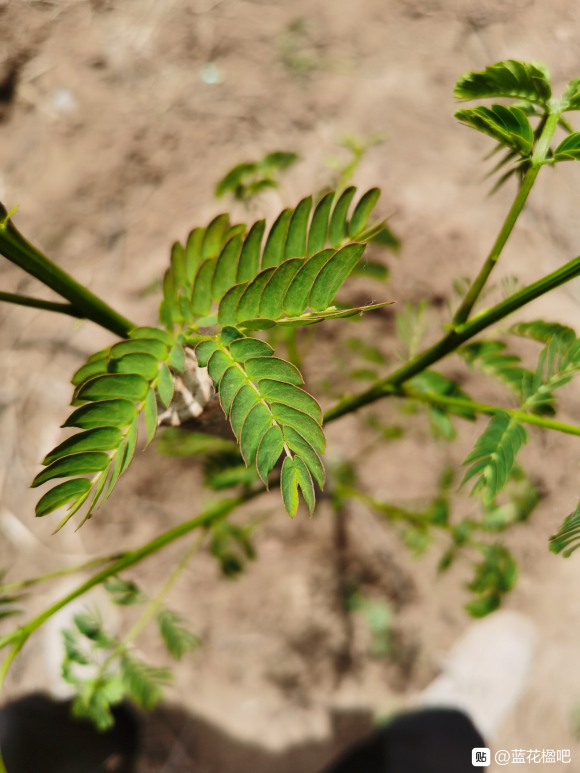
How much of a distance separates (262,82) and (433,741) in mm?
2223

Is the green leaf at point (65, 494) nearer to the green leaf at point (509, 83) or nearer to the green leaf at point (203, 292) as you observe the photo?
the green leaf at point (203, 292)

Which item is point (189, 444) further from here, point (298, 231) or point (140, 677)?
point (298, 231)

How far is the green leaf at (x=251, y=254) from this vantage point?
0.71 meters

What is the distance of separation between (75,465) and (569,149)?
0.67 m

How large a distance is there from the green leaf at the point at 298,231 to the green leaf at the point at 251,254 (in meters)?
0.05

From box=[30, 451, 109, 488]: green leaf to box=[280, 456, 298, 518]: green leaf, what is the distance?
207mm

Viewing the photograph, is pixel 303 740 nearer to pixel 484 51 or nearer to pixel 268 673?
pixel 268 673

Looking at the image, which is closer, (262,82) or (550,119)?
(550,119)

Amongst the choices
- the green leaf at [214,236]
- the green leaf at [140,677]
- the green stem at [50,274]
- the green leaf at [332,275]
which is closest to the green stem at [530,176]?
the green leaf at [332,275]

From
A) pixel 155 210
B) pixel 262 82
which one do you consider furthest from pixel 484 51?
pixel 155 210

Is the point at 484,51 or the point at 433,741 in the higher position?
the point at 484,51

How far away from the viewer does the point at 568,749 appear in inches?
66.2

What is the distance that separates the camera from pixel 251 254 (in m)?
0.73

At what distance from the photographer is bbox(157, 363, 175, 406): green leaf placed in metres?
0.65
